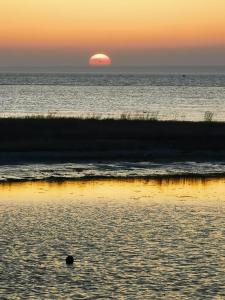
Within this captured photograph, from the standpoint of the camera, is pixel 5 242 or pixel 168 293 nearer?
pixel 168 293

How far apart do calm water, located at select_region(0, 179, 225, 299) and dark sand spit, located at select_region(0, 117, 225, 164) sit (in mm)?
9681

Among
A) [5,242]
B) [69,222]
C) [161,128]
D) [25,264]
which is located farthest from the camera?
[161,128]

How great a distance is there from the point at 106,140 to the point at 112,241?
2469 cm

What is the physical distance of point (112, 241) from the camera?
21.0 m

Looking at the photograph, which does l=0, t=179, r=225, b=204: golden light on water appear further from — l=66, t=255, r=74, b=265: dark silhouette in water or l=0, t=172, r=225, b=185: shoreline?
l=66, t=255, r=74, b=265: dark silhouette in water

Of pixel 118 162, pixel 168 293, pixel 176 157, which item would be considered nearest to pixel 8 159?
pixel 118 162

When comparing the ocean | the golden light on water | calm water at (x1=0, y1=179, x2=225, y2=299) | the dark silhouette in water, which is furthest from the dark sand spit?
the dark silhouette in water

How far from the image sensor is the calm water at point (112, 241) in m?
17.0

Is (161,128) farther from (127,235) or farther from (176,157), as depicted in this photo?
(127,235)

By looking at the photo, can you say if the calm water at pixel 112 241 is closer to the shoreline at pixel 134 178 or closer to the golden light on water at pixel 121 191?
the golden light on water at pixel 121 191

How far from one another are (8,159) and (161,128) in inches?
598

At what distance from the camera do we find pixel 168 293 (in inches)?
652

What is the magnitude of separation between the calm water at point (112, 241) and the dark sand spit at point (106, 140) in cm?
968

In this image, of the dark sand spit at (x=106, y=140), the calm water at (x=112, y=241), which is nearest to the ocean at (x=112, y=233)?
the calm water at (x=112, y=241)
